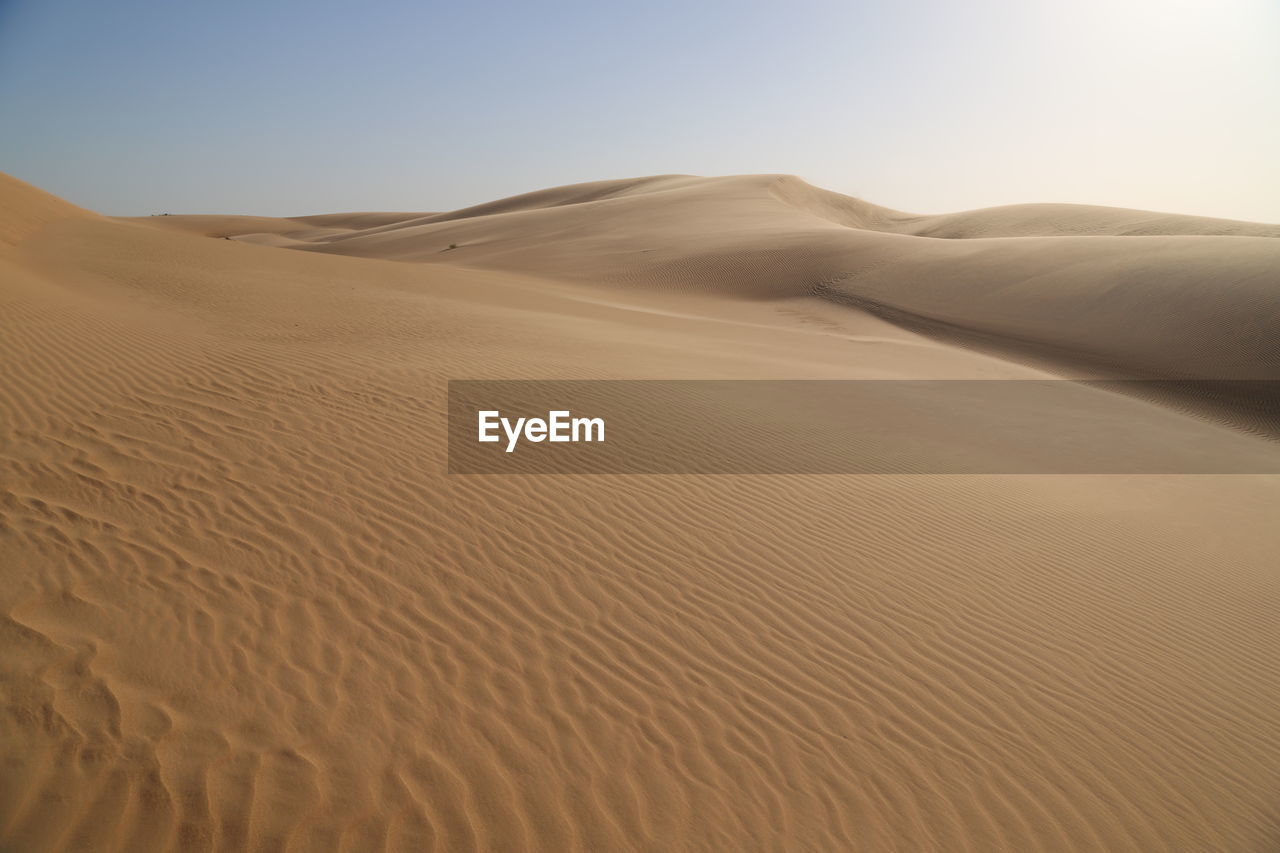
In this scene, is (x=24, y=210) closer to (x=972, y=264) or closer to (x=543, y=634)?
(x=543, y=634)

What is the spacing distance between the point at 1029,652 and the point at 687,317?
18098 mm

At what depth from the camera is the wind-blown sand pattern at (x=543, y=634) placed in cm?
361

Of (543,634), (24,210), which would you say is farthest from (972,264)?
(24,210)

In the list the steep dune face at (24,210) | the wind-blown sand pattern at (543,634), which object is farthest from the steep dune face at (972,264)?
the steep dune face at (24,210)

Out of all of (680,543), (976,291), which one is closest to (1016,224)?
(976,291)

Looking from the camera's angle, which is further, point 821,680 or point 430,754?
point 821,680

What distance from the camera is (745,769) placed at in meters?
4.04

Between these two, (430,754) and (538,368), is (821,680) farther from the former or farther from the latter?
(538,368)

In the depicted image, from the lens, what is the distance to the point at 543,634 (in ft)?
15.9

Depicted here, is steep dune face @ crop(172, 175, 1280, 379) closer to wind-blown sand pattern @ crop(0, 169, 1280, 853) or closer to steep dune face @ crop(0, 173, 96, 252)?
wind-blown sand pattern @ crop(0, 169, 1280, 853)

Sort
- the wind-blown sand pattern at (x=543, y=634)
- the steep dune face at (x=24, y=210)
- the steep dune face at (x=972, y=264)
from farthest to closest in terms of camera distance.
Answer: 1. the steep dune face at (x=972, y=264)
2. the steep dune face at (x=24, y=210)
3. the wind-blown sand pattern at (x=543, y=634)

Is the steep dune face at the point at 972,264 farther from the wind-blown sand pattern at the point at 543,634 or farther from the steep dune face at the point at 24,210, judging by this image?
the steep dune face at the point at 24,210

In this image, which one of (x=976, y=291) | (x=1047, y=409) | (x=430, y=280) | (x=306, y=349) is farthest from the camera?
(x=976, y=291)

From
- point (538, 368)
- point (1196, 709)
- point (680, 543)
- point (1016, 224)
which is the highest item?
point (1016, 224)
